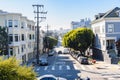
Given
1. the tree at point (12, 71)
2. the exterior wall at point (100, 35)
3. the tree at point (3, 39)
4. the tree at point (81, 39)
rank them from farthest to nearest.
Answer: the tree at point (81, 39) < the exterior wall at point (100, 35) < the tree at point (3, 39) < the tree at point (12, 71)

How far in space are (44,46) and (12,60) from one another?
297ft

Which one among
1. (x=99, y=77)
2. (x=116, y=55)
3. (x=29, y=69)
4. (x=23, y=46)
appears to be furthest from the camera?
(x=23, y=46)

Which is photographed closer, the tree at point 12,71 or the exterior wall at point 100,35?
the tree at point 12,71

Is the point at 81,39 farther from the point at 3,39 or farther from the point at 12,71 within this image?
the point at 12,71

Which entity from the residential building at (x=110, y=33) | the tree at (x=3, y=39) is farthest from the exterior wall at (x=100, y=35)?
the tree at (x=3, y=39)

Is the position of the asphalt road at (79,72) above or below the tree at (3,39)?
below

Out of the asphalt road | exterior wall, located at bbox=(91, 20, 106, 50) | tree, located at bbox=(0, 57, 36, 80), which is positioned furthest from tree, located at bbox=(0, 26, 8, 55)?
tree, located at bbox=(0, 57, 36, 80)

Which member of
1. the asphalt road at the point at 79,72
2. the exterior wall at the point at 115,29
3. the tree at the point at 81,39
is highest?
the exterior wall at the point at 115,29

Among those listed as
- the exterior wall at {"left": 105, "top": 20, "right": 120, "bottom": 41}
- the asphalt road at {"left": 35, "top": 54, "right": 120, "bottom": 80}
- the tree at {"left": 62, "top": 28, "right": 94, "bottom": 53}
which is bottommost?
the asphalt road at {"left": 35, "top": 54, "right": 120, "bottom": 80}

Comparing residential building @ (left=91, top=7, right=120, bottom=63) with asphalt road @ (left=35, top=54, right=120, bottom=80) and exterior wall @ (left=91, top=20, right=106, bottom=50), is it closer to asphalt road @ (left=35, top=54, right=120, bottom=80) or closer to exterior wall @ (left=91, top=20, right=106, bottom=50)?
exterior wall @ (left=91, top=20, right=106, bottom=50)

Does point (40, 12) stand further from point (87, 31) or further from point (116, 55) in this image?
point (116, 55)

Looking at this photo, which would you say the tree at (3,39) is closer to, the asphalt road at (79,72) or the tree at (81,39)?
the asphalt road at (79,72)

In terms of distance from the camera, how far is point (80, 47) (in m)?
66.7

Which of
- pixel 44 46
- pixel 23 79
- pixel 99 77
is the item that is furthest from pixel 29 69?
pixel 44 46
